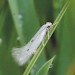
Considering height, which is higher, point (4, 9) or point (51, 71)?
point (4, 9)

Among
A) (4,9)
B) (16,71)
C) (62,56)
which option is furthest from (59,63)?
(4,9)

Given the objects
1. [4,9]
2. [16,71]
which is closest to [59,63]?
[16,71]

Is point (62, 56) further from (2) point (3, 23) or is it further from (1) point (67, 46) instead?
(2) point (3, 23)

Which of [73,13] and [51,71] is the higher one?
[73,13]

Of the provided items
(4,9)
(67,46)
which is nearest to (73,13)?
(67,46)

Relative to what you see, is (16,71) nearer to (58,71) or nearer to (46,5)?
(58,71)
